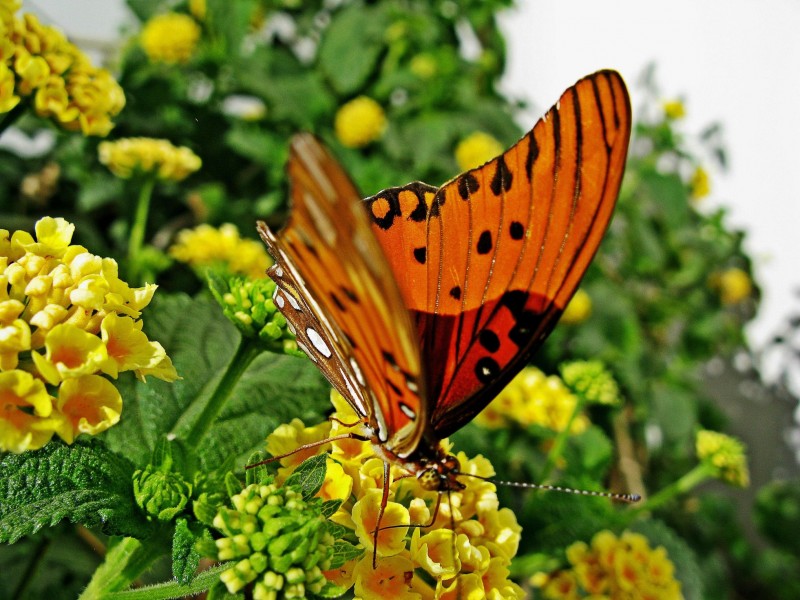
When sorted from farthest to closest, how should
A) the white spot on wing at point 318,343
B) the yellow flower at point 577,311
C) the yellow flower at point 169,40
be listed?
the yellow flower at point 577,311 → the yellow flower at point 169,40 → the white spot on wing at point 318,343

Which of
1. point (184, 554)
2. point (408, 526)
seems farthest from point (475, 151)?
point (184, 554)

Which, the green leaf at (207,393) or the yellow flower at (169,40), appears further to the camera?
the yellow flower at (169,40)

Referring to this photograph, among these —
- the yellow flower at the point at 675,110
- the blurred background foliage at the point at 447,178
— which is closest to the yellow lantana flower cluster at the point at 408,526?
the blurred background foliage at the point at 447,178

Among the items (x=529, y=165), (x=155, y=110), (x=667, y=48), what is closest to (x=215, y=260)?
Answer: (x=155, y=110)

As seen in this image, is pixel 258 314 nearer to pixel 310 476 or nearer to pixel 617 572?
pixel 310 476

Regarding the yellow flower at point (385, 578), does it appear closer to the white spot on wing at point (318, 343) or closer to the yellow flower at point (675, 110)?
the white spot on wing at point (318, 343)

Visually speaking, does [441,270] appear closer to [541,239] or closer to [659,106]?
[541,239]

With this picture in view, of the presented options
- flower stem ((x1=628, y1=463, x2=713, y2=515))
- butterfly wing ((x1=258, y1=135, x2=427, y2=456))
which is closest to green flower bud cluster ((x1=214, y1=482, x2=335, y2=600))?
butterfly wing ((x1=258, y1=135, x2=427, y2=456))
